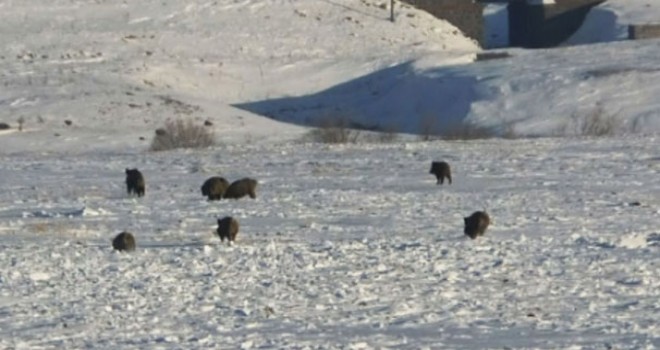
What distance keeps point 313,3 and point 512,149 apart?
92.9 ft

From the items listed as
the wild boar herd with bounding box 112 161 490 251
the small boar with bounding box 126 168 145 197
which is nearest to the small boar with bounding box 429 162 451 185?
the wild boar herd with bounding box 112 161 490 251

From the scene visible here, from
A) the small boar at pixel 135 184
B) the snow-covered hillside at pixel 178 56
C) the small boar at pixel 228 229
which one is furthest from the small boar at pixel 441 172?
the snow-covered hillside at pixel 178 56

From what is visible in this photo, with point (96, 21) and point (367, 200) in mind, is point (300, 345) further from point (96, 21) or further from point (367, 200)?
point (96, 21)

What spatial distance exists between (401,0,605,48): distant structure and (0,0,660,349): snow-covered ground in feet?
11.0

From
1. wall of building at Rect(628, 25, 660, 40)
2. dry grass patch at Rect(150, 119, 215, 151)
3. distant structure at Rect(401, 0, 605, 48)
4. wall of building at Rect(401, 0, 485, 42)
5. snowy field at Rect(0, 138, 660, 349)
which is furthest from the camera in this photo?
distant structure at Rect(401, 0, 605, 48)

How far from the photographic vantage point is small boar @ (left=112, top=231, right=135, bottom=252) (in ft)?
59.9

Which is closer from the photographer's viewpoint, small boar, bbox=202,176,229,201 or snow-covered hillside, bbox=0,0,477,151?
small boar, bbox=202,176,229,201

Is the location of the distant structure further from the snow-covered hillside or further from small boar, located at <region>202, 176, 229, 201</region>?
small boar, located at <region>202, 176, 229, 201</region>

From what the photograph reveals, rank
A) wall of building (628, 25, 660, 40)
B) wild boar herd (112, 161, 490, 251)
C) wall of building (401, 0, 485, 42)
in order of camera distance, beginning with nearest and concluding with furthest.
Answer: wild boar herd (112, 161, 490, 251) → wall of building (628, 25, 660, 40) → wall of building (401, 0, 485, 42)

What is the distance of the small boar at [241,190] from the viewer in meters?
23.7

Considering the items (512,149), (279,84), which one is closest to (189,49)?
(279,84)

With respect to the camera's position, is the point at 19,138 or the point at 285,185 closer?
the point at 285,185

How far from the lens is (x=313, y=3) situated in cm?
5953

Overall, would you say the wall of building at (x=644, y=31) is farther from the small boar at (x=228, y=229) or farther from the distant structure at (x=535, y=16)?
the small boar at (x=228, y=229)
